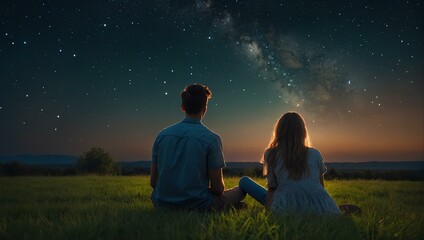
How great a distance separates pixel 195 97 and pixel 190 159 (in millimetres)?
870

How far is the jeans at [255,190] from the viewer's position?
6.00 meters

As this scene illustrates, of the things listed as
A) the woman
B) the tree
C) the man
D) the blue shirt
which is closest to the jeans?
the woman

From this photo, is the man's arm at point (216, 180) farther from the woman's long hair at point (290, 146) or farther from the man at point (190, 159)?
the woman's long hair at point (290, 146)

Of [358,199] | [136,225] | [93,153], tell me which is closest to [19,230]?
[136,225]

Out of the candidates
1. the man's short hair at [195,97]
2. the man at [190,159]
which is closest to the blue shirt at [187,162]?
the man at [190,159]

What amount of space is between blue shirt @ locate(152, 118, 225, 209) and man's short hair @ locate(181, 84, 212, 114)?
0.57ft

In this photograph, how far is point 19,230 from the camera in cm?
371

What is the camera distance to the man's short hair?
17.6ft

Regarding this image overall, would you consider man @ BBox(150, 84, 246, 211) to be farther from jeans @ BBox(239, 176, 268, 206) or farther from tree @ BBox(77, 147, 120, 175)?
tree @ BBox(77, 147, 120, 175)

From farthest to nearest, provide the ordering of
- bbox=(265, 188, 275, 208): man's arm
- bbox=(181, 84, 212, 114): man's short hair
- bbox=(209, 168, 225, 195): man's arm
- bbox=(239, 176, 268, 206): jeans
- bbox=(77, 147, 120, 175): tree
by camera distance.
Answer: bbox=(77, 147, 120, 175): tree < bbox=(239, 176, 268, 206): jeans < bbox=(265, 188, 275, 208): man's arm < bbox=(209, 168, 225, 195): man's arm < bbox=(181, 84, 212, 114): man's short hair

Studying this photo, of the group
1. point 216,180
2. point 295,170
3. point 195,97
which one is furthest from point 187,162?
point 295,170

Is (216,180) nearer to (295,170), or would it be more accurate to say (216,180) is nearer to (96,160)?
(295,170)

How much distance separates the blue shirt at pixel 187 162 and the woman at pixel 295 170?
781 millimetres

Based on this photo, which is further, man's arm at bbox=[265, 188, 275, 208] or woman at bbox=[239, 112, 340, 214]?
man's arm at bbox=[265, 188, 275, 208]
